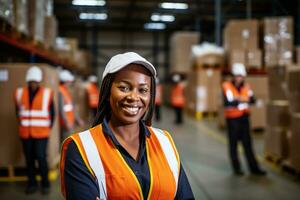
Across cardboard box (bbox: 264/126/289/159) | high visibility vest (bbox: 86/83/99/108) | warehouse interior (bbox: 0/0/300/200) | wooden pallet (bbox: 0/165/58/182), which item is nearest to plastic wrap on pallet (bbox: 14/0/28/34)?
warehouse interior (bbox: 0/0/300/200)

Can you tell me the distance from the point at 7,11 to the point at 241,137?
158 inches

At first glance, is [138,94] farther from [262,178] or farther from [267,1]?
[267,1]

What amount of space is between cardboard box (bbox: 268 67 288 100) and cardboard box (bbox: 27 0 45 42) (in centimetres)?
428

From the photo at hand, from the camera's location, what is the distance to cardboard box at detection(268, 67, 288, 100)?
6918mm

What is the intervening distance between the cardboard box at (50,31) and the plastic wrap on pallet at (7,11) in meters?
2.26

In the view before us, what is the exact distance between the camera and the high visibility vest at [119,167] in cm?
148

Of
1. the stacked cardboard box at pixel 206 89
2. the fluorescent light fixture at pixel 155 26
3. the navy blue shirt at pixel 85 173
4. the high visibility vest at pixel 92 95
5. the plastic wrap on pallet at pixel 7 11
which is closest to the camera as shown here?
the navy blue shirt at pixel 85 173

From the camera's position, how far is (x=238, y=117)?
6.49 m

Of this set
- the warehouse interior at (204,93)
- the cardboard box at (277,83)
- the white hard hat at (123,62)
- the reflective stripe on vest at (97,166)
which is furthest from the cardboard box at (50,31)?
the reflective stripe on vest at (97,166)

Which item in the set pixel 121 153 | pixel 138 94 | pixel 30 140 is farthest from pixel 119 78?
pixel 30 140

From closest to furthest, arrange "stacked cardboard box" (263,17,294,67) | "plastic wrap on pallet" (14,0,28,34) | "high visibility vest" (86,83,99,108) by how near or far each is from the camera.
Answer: "plastic wrap on pallet" (14,0,28,34), "stacked cardboard box" (263,17,294,67), "high visibility vest" (86,83,99,108)

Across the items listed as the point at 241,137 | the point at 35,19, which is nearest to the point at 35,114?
the point at 35,19

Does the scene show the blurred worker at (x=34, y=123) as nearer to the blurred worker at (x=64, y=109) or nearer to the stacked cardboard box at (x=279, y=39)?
the blurred worker at (x=64, y=109)

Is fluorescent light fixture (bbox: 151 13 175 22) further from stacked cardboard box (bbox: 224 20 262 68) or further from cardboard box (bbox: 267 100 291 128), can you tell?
cardboard box (bbox: 267 100 291 128)
